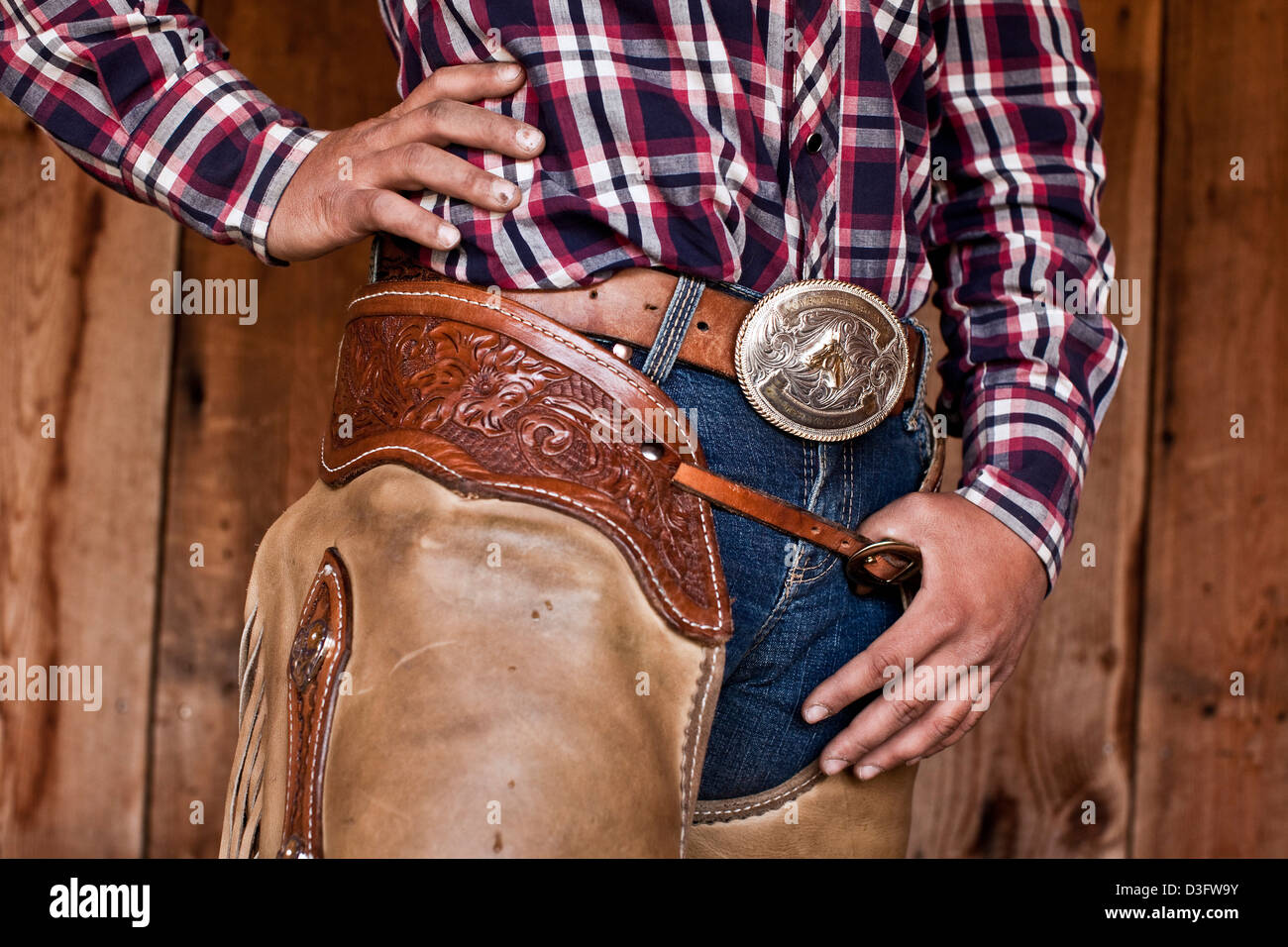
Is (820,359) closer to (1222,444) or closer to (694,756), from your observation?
(694,756)

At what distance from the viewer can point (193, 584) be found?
1.74 m

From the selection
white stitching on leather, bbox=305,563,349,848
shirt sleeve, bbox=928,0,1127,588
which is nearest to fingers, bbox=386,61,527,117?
white stitching on leather, bbox=305,563,349,848

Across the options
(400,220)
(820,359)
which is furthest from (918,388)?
(400,220)

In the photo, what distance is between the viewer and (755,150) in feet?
2.71

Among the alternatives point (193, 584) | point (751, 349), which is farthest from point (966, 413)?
point (193, 584)

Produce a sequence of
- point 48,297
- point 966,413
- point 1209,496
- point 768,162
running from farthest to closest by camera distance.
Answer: point 1209,496, point 48,297, point 966,413, point 768,162

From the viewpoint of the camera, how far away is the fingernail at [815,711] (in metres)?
0.87

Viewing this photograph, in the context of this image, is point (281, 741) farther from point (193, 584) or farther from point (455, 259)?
point (193, 584)

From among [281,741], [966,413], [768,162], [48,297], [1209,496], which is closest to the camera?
[281,741]

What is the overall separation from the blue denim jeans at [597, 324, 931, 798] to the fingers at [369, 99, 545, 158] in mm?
182

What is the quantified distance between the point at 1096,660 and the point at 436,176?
1.53m

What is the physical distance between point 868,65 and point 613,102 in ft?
0.84

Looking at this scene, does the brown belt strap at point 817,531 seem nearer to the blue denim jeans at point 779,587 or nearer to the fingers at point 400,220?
the blue denim jeans at point 779,587
